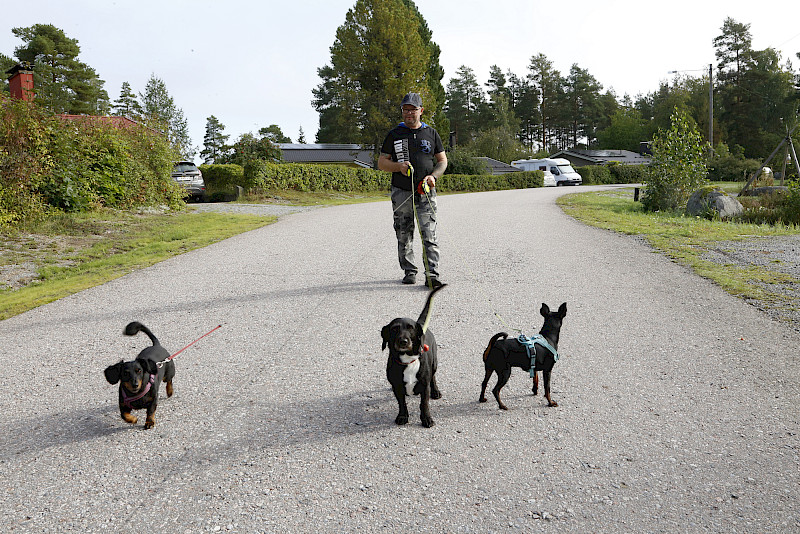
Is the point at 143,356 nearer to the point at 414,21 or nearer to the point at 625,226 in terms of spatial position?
the point at 625,226

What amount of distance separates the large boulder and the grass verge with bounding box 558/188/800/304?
20.7 inches

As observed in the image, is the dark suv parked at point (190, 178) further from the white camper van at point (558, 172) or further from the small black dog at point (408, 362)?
the white camper van at point (558, 172)

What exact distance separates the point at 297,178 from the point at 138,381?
24.2 meters

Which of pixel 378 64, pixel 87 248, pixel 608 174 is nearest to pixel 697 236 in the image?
pixel 87 248

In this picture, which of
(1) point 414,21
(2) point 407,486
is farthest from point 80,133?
(1) point 414,21

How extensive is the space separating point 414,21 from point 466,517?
44.7 meters

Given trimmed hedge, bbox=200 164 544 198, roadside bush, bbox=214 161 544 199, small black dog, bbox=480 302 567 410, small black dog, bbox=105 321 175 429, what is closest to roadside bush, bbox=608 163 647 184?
roadside bush, bbox=214 161 544 199

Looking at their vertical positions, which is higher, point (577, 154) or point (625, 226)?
point (577, 154)

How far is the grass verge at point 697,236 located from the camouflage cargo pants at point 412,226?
3399 millimetres

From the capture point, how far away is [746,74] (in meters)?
71.4

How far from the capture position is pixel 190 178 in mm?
21875

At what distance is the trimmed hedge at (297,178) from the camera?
2397 cm

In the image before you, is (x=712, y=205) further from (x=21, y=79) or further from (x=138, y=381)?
(x=21, y=79)

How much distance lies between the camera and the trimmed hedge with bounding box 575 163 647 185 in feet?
182
